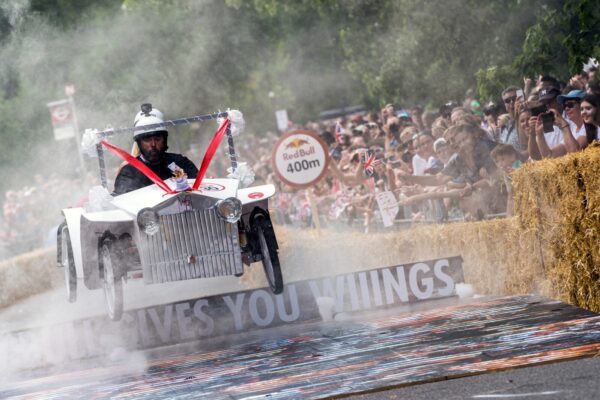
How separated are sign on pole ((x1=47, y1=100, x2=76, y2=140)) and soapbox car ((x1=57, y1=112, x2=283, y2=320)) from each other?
16292 mm

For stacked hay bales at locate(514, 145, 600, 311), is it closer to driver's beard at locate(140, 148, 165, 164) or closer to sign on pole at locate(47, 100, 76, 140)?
driver's beard at locate(140, 148, 165, 164)

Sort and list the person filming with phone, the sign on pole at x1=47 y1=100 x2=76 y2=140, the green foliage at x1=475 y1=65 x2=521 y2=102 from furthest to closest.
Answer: the sign on pole at x1=47 y1=100 x2=76 y2=140
the green foliage at x1=475 y1=65 x2=521 y2=102
the person filming with phone

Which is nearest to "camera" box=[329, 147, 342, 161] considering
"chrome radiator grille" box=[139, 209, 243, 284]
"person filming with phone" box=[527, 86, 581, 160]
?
"person filming with phone" box=[527, 86, 581, 160]

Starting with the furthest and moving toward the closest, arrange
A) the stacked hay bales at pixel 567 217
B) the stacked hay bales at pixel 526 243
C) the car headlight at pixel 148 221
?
1. the car headlight at pixel 148 221
2. the stacked hay bales at pixel 526 243
3. the stacked hay bales at pixel 567 217

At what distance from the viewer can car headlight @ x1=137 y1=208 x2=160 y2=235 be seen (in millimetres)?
11422

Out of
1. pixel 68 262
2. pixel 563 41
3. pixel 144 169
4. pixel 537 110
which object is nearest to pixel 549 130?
pixel 537 110

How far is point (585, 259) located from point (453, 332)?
55.1 inches

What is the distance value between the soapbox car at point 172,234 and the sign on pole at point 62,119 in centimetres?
1629

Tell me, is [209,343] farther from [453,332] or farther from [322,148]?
[322,148]

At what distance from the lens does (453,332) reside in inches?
401

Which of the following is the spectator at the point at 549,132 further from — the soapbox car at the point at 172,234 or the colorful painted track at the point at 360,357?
the soapbox car at the point at 172,234

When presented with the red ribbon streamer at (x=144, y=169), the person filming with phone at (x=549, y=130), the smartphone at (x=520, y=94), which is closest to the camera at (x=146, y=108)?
the red ribbon streamer at (x=144, y=169)

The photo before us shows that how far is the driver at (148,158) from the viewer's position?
41.2 feet

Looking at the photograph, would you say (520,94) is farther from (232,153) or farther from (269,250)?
(269,250)
